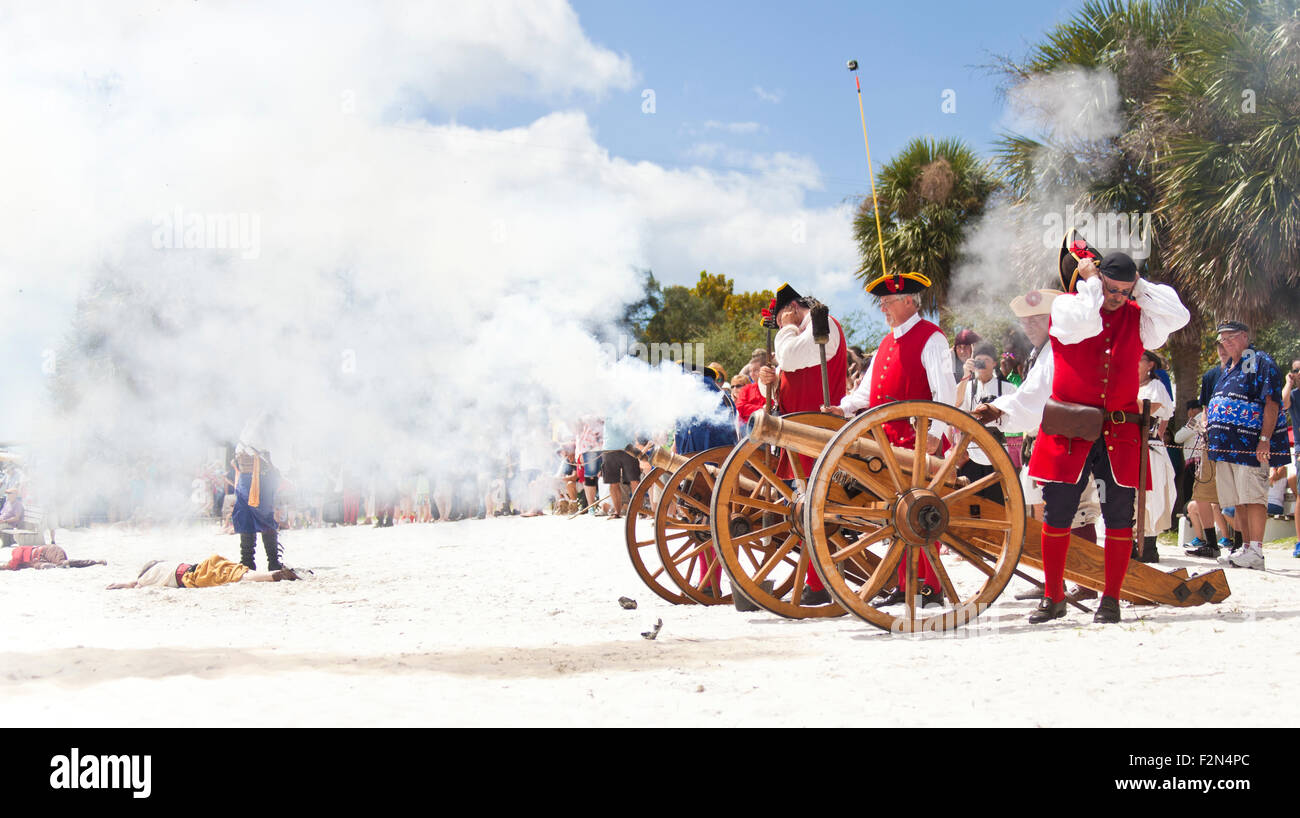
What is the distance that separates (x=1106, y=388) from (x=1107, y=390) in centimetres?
1

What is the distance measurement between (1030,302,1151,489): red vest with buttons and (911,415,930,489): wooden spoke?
51 centimetres

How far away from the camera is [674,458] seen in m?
5.99

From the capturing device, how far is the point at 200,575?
7.77 meters

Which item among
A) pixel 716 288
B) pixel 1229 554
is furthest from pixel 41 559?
pixel 716 288

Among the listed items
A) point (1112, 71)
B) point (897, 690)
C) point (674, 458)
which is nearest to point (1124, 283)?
point (897, 690)

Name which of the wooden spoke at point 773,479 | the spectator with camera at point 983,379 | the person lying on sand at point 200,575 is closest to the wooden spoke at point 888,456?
the wooden spoke at point 773,479

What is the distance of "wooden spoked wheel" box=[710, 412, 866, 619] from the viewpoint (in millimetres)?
4871

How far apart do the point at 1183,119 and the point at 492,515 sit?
10.1 metres

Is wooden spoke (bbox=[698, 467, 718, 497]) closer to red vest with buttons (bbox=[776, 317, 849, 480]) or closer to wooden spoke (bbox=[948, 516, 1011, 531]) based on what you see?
red vest with buttons (bbox=[776, 317, 849, 480])

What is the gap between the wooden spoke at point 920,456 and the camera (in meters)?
4.34

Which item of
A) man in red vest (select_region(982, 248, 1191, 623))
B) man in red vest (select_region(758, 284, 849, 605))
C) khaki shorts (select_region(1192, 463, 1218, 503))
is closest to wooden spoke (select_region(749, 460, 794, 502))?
man in red vest (select_region(758, 284, 849, 605))

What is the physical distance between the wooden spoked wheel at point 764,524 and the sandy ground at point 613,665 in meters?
0.17
